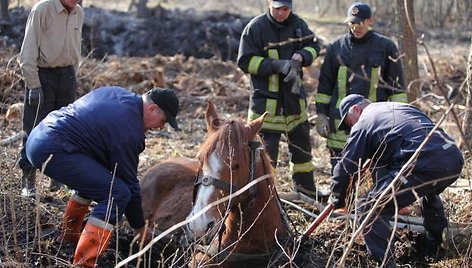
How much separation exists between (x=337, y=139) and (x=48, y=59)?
3.24 metres

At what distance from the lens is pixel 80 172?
16.7 ft

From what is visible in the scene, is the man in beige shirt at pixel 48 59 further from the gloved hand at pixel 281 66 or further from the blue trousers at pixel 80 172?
the gloved hand at pixel 281 66

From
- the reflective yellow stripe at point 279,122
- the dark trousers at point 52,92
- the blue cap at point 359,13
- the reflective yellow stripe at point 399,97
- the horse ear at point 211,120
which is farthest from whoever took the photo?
the reflective yellow stripe at point 279,122

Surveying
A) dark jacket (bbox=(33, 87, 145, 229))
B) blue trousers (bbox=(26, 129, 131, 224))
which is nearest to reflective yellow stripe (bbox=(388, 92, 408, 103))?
dark jacket (bbox=(33, 87, 145, 229))

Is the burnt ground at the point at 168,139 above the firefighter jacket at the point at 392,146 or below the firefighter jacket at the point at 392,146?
below

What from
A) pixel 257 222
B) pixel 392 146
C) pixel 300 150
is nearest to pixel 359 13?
pixel 300 150

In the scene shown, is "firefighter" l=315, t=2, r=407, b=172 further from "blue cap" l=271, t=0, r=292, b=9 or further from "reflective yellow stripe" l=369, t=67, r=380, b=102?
"blue cap" l=271, t=0, r=292, b=9

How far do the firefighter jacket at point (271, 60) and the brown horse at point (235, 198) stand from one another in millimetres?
1993

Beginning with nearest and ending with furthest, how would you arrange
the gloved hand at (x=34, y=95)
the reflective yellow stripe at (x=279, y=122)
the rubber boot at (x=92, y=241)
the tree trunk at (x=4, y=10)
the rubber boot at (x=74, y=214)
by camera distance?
the rubber boot at (x=92, y=241)
the rubber boot at (x=74, y=214)
the gloved hand at (x=34, y=95)
the reflective yellow stripe at (x=279, y=122)
the tree trunk at (x=4, y=10)

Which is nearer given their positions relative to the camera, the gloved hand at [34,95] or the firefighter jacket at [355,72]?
the gloved hand at [34,95]

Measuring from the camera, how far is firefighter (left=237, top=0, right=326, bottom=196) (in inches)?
288

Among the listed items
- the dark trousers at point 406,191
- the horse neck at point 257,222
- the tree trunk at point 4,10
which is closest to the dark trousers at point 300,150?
the dark trousers at point 406,191

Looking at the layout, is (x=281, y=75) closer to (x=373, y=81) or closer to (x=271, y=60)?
(x=271, y=60)

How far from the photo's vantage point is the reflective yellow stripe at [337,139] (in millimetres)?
7336
